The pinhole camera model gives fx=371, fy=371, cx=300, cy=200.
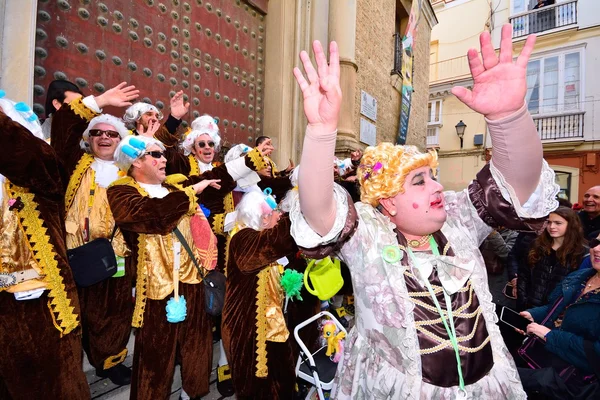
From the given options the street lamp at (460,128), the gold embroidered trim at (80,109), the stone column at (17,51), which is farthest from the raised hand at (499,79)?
the street lamp at (460,128)

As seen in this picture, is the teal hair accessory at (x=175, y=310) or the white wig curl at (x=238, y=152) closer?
the teal hair accessory at (x=175, y=310)

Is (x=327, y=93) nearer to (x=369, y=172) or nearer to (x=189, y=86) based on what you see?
(x=369, y=172)

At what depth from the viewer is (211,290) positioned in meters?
2.47

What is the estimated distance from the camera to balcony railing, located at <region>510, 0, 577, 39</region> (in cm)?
1422

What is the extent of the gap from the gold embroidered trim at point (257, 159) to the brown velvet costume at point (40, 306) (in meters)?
1.37

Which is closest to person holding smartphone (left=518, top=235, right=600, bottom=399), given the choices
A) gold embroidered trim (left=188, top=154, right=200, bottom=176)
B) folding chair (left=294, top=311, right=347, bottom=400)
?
folding chair (left=294, top=311, right=347, bottom=400)

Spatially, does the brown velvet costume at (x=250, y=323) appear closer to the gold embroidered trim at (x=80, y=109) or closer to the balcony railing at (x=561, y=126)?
the gold embroidered trim at (x=80, y=109)

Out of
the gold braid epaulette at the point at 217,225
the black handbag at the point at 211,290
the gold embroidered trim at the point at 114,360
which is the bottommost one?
the gold embroidered trim at the point at 114,360

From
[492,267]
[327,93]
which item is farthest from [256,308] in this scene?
[492,267]

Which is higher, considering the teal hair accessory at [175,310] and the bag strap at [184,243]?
the bag strap at [184,243]

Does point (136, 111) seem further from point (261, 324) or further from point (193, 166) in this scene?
point (261, 324)

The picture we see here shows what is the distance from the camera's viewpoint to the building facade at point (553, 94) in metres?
13.5

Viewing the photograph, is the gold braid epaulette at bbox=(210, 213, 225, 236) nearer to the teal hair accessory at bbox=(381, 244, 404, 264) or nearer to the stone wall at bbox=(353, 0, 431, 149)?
the teal hair accessory at bbox=(381, 244, 404, 264)

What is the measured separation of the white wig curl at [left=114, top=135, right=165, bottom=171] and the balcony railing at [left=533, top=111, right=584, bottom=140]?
15290mm
